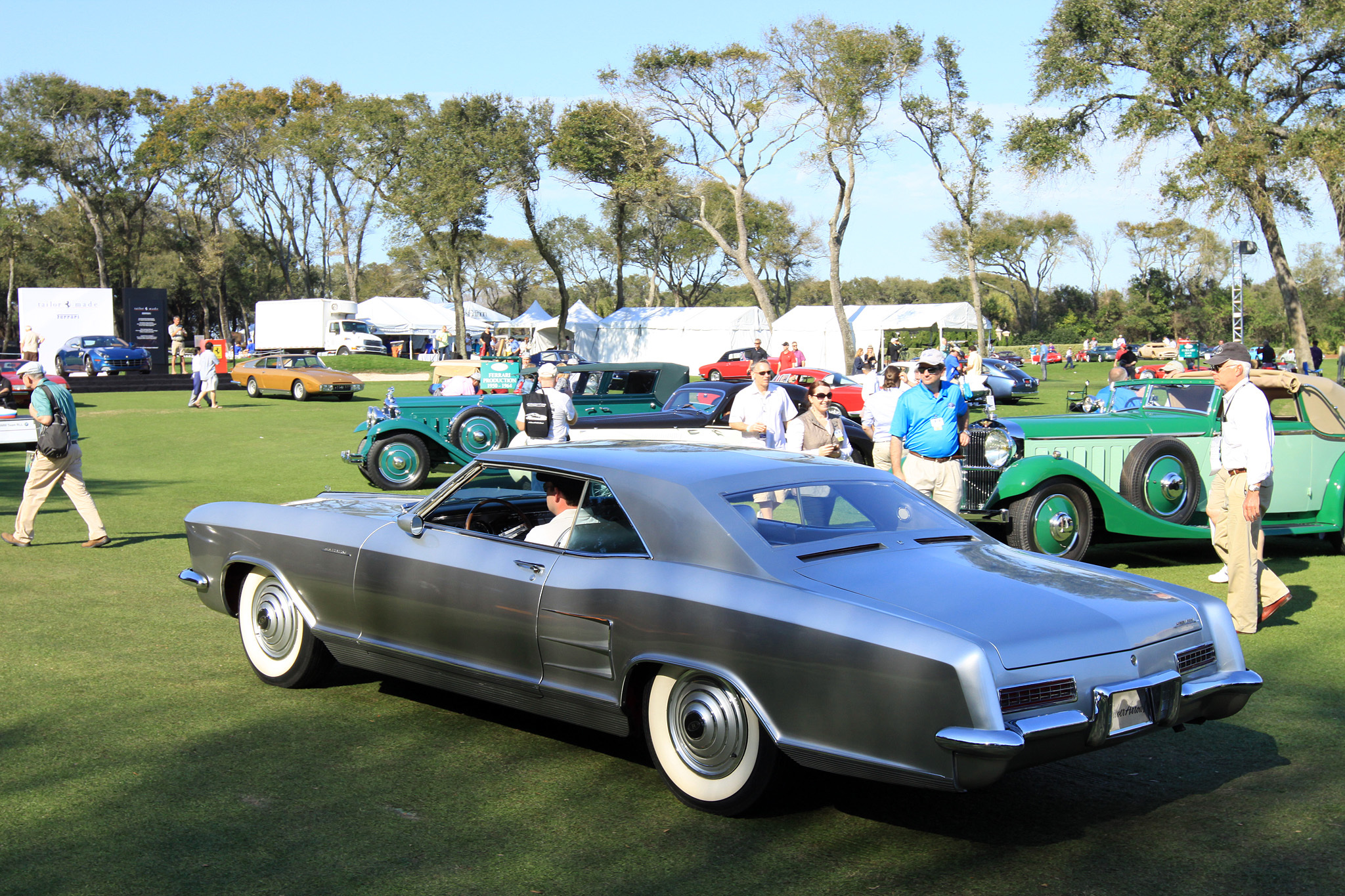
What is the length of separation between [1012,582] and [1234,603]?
3.71 m

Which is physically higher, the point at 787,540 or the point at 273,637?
the point at 787,540

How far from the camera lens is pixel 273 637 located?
569cm

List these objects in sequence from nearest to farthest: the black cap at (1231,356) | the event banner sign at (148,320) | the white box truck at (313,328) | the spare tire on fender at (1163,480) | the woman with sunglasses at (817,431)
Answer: the black cap at (1231,356)
the spare tire on fender at (1163,480)
the woman with sunglasses at (817,431)
the event banner sign at (148,320)
the white box truck at (313,328)

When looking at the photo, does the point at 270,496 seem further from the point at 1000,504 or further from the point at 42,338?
the point at 42,338

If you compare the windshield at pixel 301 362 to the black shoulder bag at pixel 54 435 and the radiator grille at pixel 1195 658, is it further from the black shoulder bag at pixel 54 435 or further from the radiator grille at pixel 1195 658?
the radiator grille at pixel 1195 658

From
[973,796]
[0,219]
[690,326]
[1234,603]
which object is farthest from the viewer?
[0,219]

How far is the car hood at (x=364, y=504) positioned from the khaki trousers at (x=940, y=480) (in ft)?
12.2

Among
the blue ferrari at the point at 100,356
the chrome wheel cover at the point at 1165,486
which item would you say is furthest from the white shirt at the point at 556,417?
the blue ferrari at the point at 100,356

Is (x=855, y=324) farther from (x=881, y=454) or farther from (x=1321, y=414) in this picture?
(x=1321, y=414)

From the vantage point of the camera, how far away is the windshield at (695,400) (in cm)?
1498

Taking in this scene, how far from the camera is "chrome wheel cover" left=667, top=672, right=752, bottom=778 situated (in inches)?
154

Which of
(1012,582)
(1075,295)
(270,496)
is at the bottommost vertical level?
(270,496)

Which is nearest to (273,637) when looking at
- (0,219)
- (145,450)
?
(145,450)

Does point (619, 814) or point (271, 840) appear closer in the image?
point (271, 840)
